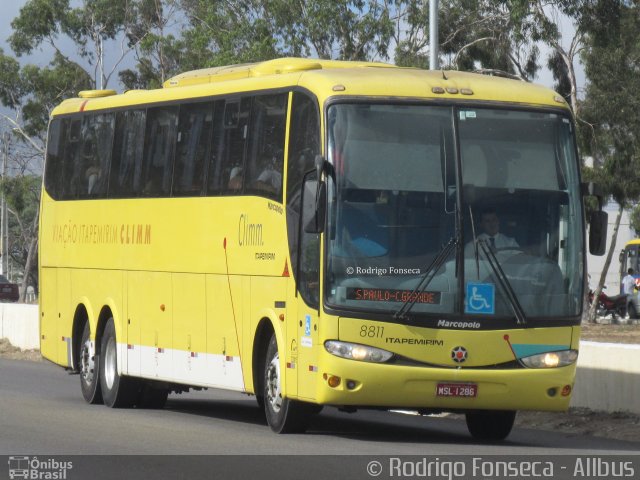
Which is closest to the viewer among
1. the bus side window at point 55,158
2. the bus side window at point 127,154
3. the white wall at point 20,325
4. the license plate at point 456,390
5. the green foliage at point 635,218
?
the license plate at point 456,390

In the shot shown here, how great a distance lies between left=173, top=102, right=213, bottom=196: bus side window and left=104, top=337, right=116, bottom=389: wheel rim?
8.94ft

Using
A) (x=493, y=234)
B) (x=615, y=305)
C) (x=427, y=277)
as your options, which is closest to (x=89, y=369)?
(x=427, y=277)

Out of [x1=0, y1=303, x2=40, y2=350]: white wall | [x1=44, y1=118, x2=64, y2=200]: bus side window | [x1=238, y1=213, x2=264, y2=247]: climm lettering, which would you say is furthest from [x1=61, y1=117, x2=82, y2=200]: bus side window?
[x1=0, y1=303, x2=40, y2=350]: white wall

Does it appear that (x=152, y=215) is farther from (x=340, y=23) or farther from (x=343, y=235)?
(x=340, y=23)

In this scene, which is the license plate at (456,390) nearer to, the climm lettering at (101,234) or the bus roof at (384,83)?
the bus roof at (384,83)

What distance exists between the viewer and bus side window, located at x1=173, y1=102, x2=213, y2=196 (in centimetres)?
1631

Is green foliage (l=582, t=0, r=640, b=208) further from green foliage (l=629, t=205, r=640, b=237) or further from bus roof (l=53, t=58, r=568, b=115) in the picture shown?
green foliage (l=629, t=205, r=640, b=237)

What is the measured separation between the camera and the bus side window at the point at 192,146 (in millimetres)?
16312

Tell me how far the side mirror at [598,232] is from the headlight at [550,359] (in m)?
1.00

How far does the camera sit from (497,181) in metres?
13.5

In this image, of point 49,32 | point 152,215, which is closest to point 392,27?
point 49,32

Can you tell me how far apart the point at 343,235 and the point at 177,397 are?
8697mm
